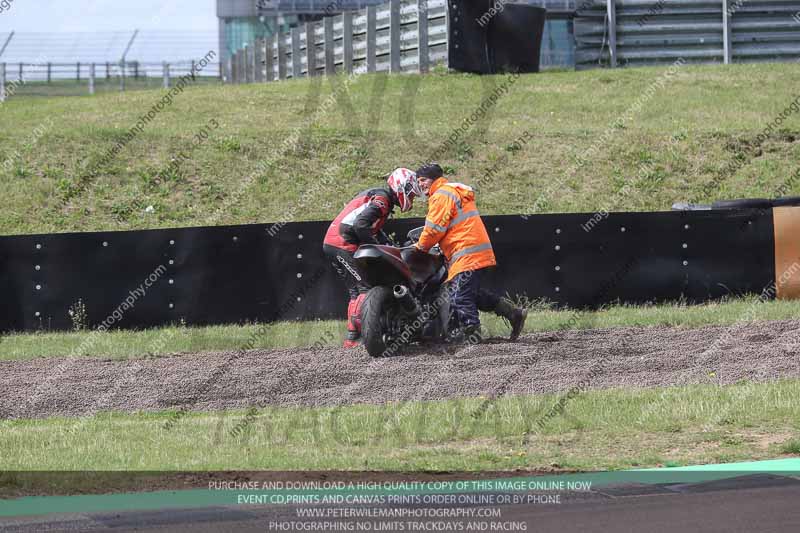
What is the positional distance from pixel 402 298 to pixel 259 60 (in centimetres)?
2736

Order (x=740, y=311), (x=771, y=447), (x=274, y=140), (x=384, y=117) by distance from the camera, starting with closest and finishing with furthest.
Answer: (x=771, y=447)
(x=740, y=311)
(x=274, y=140)
(x=384, y=117)

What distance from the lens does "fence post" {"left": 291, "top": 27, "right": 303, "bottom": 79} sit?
107 feet

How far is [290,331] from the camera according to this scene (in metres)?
14.6

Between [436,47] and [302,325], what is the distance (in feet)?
44.8

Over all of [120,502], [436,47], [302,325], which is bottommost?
[302,325]

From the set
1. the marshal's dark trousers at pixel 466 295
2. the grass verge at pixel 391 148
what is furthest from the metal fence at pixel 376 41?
the marshal's dark trousers at pixel 466 295

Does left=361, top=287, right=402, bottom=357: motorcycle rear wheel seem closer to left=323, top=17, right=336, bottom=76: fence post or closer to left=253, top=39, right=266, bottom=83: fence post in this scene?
left=323, top=17, right=336, bottom=76: fence post

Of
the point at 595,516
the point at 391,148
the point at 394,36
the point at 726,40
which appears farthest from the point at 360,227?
the point at 726,40

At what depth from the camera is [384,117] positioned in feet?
83.7

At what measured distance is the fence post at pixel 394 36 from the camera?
27.2m

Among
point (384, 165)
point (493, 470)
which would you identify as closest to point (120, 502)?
point (493, 470)

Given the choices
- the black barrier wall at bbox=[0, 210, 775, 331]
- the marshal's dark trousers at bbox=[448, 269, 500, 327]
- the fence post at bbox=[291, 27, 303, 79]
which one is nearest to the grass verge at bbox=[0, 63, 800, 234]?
the fence post at bbox=[291, 27, 303, 79]

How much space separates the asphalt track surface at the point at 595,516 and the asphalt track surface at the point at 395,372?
3247mm

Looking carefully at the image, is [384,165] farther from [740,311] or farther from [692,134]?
[740,311]
